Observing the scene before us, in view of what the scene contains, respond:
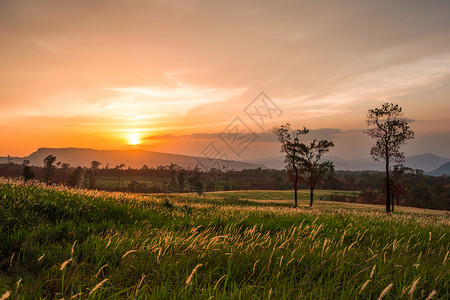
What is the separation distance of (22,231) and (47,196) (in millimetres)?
3412

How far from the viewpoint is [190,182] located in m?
98.0

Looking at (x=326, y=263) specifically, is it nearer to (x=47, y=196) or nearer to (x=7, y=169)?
(x=47, y=196)

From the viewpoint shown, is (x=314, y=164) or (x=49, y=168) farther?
(x=49, y=168)

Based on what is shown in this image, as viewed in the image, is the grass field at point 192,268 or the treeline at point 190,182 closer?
the grass field at point 192,268

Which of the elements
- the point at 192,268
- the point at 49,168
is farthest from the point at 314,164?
the point at 49,168

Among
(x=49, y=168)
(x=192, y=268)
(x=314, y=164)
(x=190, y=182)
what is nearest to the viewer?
(x=192, y=268)

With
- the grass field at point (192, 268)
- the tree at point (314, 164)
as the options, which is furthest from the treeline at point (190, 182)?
the grass field at point (192, 268)

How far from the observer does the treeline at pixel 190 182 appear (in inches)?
3920

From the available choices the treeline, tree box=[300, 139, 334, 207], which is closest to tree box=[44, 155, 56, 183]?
the treeline

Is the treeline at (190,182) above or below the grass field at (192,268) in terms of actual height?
below

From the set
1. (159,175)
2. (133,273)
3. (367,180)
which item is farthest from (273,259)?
(367,180)

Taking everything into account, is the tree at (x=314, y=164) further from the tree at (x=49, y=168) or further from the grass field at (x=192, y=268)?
the tree at (x=49, y=168)

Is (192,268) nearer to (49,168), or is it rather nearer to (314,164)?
(314,164)

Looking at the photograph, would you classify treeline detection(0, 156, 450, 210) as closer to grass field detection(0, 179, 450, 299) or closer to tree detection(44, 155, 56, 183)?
tree detection(44, 155, 56, 183)
